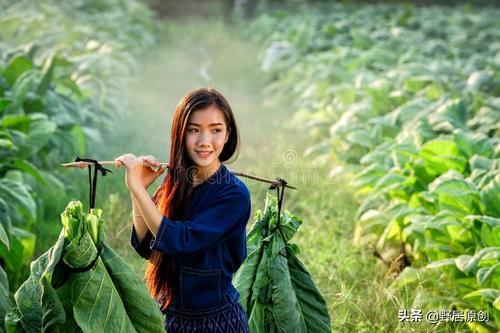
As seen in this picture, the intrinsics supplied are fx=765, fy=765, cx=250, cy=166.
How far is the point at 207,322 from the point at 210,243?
0.24 meters

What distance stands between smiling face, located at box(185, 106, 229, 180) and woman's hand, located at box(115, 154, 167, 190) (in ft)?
0.35

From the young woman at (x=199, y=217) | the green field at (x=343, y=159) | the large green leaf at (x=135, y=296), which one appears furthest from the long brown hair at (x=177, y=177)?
the green field at (x=343, y=159)

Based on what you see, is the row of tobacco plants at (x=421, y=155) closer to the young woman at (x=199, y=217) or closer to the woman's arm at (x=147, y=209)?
the young woman at (x=199, y=217)

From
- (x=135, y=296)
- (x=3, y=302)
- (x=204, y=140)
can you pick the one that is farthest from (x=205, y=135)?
(x=3, y=302)

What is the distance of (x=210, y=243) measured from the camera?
2.11 metres

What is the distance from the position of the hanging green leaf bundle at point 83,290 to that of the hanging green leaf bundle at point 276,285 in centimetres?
49

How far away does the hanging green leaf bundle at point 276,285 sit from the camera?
243 centimetres

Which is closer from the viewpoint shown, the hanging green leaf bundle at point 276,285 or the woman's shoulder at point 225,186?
the woman's shoulder at point 225,186

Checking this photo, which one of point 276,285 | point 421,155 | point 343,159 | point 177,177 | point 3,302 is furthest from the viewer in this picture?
point 343,159

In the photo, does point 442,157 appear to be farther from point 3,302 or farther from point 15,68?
point 15,68

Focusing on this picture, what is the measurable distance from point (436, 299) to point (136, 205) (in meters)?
1.93

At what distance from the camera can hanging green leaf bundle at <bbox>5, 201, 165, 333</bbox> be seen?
1976 mm

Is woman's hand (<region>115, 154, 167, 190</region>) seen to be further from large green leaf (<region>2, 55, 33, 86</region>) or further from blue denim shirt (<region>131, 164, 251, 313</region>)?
large green leaf (<region>2, 55, 33, 86</region>)

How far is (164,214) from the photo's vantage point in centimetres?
223
